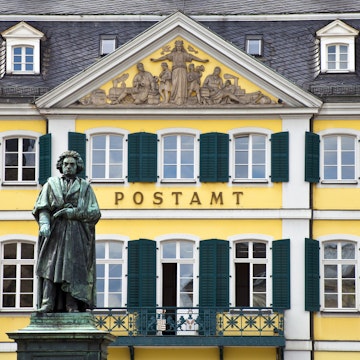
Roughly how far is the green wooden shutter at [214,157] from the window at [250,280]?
212 centimetres

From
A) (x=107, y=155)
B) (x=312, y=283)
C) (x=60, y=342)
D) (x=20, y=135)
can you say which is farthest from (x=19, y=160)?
(x=60, y=342)

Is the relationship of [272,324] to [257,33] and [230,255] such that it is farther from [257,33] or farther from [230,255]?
[257,33]

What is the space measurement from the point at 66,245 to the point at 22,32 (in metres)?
23.8

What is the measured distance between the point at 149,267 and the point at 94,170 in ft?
9.85

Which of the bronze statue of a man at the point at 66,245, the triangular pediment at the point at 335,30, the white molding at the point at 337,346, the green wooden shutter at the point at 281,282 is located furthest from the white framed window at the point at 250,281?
the bronze statue of a man at the point at 66,245

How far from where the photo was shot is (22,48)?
4381 centimetres

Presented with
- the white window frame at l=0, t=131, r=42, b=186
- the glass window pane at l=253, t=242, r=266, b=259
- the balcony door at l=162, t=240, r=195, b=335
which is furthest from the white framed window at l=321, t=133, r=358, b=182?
the white window frame at l=0, t=131, r=42, b=186

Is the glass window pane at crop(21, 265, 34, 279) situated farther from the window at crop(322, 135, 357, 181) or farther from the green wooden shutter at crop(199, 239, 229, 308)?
the window at crop(322, 135, 357, 181)

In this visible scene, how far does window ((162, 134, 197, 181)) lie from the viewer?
4209 cm

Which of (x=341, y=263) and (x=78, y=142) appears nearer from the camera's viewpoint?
(x=341, y=263)

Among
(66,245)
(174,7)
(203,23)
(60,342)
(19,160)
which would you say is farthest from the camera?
(174,7)

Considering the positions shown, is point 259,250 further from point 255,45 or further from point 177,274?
point 255,45

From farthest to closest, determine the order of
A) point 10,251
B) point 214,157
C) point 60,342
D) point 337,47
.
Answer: point 337,47 → point 10,251 → point 214,157 → point 60,342

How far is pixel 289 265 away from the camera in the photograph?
41281mm
